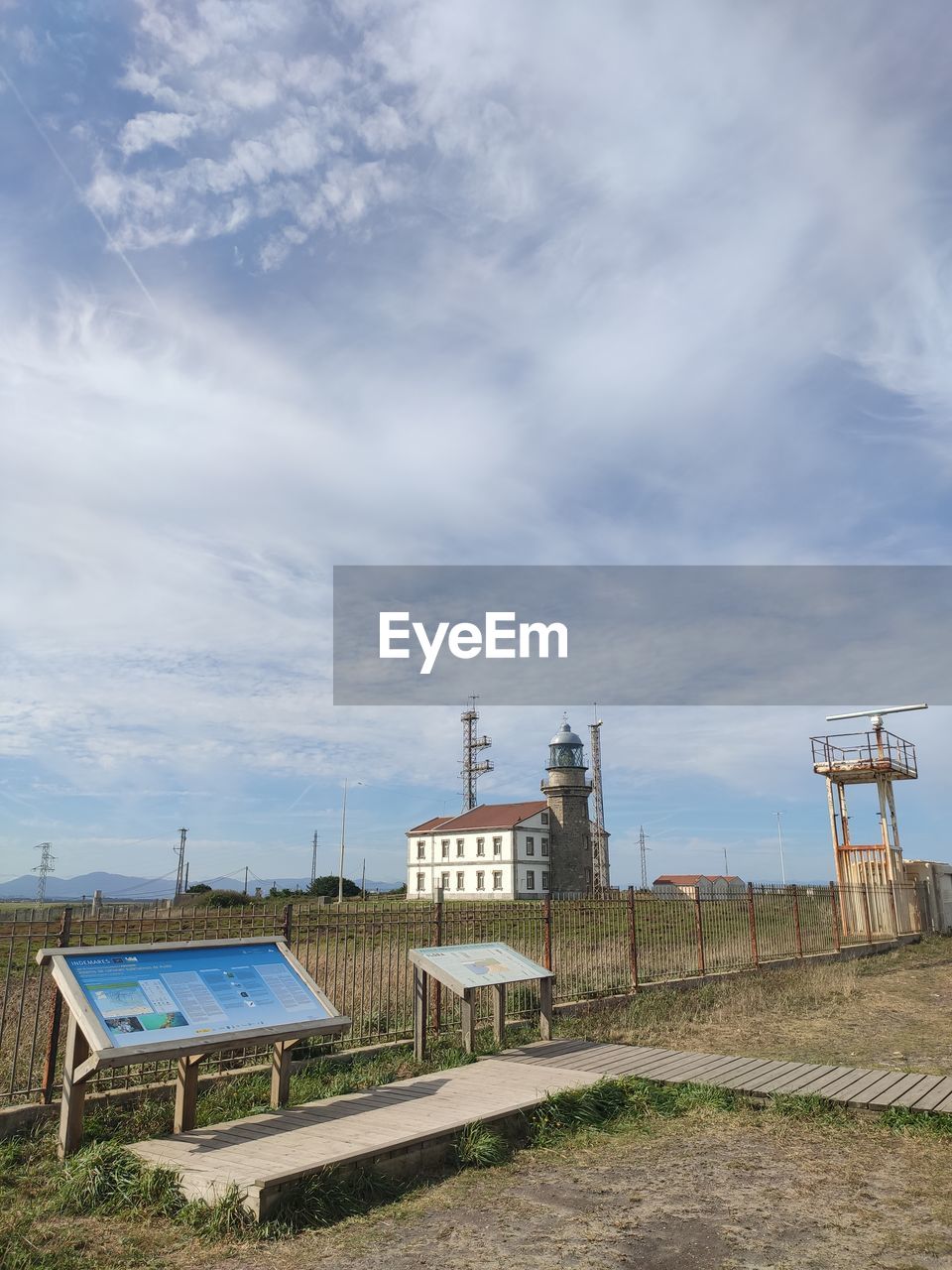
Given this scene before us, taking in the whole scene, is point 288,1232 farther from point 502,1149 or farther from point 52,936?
point 52,936

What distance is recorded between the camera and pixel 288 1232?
5.25 metres

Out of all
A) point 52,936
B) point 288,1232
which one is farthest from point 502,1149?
point 52,936

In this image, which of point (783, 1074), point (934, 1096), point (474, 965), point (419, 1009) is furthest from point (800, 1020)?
point (419, 1009)

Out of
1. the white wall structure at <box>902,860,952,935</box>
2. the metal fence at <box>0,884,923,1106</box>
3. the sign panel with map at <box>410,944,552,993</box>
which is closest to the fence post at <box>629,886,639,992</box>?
the metal fence at <box>0,884,923,1106</box>

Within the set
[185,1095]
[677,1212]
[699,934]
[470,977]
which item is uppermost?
[699,934]

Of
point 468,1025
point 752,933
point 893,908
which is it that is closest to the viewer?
point 468,1025

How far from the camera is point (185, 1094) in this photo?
694 centimetres

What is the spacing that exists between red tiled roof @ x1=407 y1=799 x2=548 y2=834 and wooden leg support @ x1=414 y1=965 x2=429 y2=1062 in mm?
52165

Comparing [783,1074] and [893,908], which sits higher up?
[893,908]

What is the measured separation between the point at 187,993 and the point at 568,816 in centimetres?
5699

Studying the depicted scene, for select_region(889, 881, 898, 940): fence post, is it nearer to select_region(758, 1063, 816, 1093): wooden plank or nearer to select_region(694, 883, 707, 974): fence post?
select_region(694, 883, 707, 974): fence post

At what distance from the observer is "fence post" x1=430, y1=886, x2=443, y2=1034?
10422 millimetres

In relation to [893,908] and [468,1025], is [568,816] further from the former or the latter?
[468,1025]

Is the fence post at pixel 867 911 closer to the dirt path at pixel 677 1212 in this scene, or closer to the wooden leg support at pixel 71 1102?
the dirt path at pixel 677 1212
